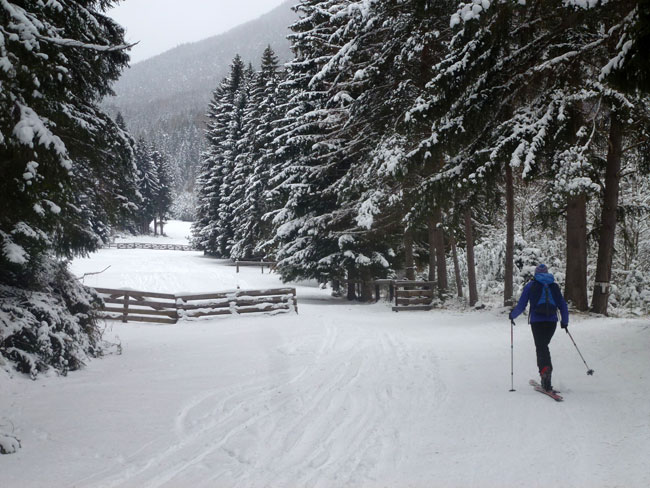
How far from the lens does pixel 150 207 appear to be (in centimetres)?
7719

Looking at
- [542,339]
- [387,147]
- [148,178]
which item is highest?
[148,178]

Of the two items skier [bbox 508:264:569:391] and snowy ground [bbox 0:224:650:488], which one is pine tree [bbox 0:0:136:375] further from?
skier [bbox 508:264:569:391]

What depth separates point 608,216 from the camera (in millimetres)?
11773

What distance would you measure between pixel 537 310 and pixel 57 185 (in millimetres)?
6862

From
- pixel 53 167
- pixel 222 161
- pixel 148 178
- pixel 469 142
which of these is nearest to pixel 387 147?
pixel 469 142

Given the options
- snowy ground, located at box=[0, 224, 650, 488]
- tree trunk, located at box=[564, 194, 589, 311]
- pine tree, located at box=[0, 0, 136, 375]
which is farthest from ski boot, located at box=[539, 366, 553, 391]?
tree trunk, located at box=[564, 194, 589, 311]

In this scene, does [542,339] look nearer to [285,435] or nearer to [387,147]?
[285,435]

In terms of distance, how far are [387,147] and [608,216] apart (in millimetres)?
6371

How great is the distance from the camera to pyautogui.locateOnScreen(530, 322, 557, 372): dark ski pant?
6.75 metres

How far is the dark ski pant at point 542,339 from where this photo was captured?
6.75 metres

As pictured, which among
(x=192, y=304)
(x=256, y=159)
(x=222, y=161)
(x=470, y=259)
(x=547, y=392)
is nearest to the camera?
(x=547, y=392)

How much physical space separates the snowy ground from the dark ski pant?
20.1 inches

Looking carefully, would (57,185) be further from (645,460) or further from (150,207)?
(150,207)

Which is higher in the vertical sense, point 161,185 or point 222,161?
point 161,185
